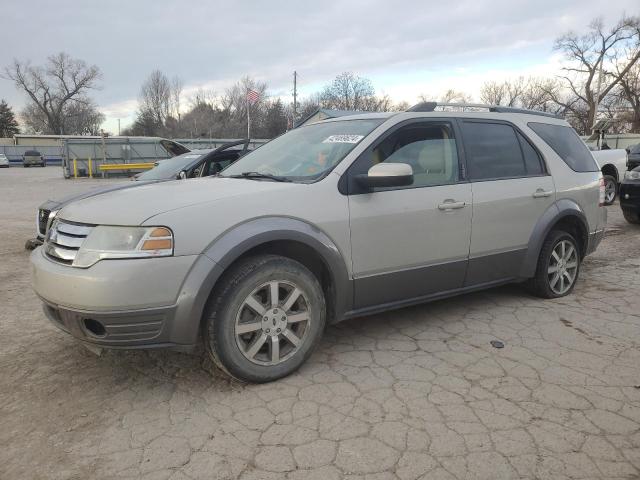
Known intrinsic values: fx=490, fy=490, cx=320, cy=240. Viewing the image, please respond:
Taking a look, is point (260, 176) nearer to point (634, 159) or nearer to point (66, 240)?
point (66, 240)

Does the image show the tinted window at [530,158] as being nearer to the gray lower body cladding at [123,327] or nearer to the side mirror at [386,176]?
the side mirror at [386,176]

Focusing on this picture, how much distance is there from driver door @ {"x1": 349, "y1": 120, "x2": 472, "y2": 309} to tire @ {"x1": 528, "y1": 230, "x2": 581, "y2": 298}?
1.08 metres

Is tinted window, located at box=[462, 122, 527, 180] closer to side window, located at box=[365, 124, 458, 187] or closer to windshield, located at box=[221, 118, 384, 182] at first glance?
side window, located at box=[365, 124, 458, 187]

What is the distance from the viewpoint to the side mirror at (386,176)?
3.21 m

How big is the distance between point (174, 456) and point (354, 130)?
251 centimetres

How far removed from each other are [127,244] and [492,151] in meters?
3.02

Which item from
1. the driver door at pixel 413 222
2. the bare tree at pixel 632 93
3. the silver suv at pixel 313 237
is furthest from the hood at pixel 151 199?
the bare tree at pixel 632 93

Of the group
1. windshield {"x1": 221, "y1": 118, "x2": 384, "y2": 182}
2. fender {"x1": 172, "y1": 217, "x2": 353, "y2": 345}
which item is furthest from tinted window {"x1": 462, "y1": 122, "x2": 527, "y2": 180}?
fender {"x1": 172, "y1": 217, "x2": 353, "y2": 345}

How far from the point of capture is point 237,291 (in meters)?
2.87

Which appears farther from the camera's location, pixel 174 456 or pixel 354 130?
pixel 354 130

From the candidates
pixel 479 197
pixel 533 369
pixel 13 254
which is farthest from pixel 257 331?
pixel 13 254

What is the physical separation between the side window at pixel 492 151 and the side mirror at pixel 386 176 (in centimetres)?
95

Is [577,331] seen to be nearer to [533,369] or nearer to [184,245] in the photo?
[533,369]

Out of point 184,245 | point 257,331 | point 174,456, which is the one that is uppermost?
point 184,245
